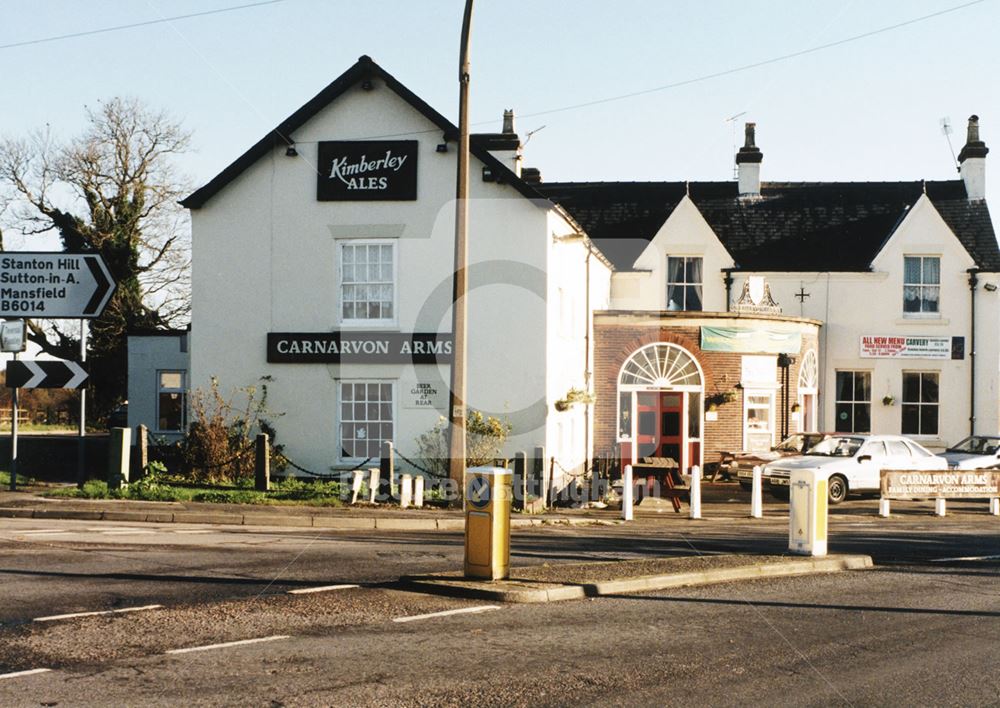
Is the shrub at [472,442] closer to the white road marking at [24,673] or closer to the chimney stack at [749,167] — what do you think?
the white road marking at [24,673]

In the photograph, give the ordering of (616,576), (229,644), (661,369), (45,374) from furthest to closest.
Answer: (661,369) → (45,374) → (616,576) → (229,644)

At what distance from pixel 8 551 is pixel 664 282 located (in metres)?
25.1

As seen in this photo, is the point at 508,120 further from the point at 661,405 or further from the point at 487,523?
the point at 487,523

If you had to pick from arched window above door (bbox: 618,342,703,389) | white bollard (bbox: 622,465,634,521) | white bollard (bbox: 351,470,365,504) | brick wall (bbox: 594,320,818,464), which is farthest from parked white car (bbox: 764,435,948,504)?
white bollard (bbox: 351,470,365,504)

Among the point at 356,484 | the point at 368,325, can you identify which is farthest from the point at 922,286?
the point at 356,484

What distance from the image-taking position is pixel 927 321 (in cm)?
3381

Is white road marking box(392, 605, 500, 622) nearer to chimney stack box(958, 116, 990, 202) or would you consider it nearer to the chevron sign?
the chevron sign

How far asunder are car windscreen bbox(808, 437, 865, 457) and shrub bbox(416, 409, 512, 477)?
8656 mm

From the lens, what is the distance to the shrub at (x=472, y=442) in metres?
20.6

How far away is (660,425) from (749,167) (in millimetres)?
12875

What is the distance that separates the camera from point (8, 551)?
12.9 metres

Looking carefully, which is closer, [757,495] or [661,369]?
[757,495]

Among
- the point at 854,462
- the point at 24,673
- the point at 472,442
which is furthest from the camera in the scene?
the point at 854,462

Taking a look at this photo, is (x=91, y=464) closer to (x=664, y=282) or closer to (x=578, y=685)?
(x=664, y=282)
